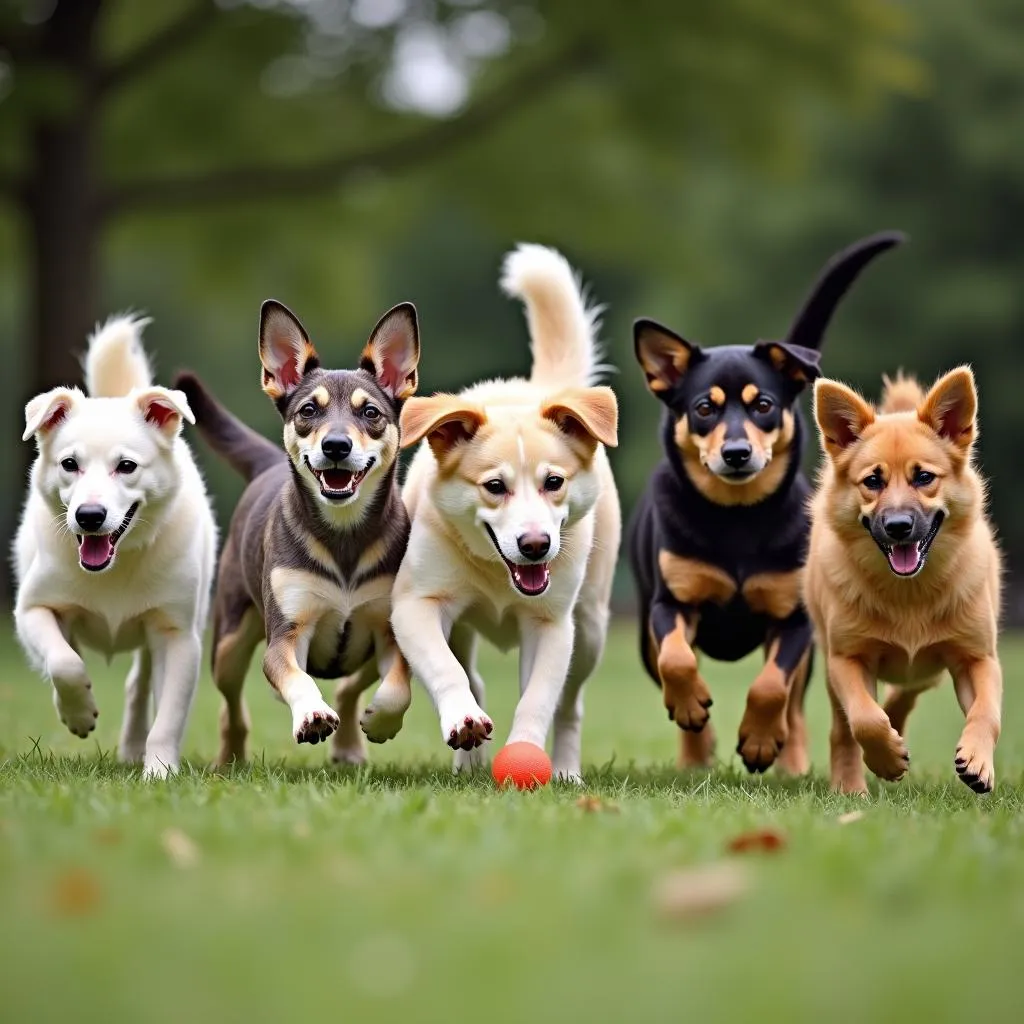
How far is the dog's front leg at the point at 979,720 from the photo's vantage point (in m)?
5.82

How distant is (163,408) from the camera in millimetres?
6738

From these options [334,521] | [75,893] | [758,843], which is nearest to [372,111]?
[334,521]

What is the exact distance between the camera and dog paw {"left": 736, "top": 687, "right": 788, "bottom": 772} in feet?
22.5

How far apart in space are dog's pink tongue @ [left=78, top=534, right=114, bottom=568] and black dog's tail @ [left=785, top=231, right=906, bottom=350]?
12.4ft

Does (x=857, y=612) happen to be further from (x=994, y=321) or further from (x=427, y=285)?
(x=427, y=285)

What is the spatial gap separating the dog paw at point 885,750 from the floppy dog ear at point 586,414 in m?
1.52

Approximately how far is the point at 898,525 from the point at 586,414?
4.28 ft

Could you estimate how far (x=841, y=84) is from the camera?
2120 cm

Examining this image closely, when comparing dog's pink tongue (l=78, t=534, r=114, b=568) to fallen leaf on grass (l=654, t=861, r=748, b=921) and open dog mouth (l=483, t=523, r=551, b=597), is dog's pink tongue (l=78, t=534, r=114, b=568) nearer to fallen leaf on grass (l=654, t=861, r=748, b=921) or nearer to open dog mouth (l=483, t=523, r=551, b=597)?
open dog mouth (l=483, t=523, r=551, b=597)

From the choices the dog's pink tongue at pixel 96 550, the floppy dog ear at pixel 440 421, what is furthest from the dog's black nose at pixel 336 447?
the dog's pink tongue at pixel 96 550

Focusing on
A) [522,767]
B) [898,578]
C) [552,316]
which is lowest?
[522,767]

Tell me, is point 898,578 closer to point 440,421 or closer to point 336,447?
point 440,421

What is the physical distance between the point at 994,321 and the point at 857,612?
2593 cm

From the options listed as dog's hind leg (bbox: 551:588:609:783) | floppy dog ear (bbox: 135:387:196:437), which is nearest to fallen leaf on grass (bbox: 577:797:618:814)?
dog's hind leg (bbox: 551:588:609:783)
